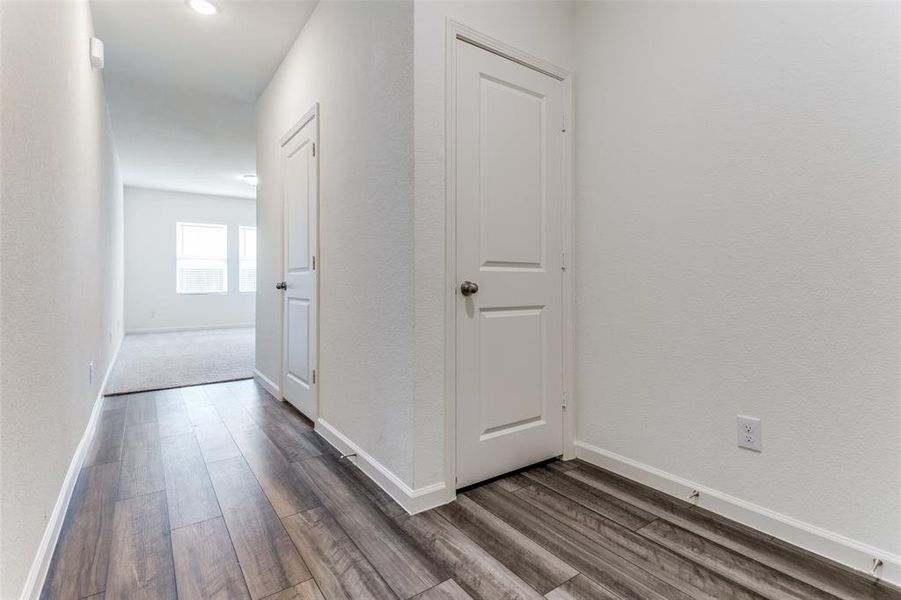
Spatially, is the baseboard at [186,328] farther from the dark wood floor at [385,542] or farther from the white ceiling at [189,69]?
the dark wood floor at [385,542]

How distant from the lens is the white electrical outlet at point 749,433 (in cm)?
154

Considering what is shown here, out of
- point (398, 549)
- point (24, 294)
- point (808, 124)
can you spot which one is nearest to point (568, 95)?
point (808, 124)

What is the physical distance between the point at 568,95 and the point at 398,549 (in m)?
2.17

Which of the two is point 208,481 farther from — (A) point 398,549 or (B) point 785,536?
(B) point 785,536

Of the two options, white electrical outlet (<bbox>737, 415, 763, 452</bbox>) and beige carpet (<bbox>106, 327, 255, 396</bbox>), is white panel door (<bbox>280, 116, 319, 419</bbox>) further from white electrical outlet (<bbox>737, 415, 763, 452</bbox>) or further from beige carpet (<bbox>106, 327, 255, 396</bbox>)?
white electrical outlet (<bbox>737, 415, 763, 452</bbox>)

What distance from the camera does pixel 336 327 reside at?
2.36 m

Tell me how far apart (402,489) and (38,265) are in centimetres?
148

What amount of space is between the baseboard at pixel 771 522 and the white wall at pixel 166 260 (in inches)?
324

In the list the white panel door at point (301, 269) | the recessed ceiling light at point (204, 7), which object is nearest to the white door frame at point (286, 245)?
the white panel door at point (301, 269)

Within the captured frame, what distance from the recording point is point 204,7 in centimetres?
252

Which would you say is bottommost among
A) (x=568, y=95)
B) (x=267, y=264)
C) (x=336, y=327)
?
(x=336, y=327)

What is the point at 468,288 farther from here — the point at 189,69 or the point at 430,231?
the point at 189,69

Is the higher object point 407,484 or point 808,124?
point 808,124

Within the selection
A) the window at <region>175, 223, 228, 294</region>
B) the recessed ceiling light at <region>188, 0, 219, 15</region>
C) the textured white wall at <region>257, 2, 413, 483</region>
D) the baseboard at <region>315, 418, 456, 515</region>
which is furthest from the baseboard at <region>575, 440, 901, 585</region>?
the window at <region>175, 223, 228, 294</region>
